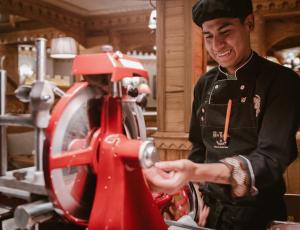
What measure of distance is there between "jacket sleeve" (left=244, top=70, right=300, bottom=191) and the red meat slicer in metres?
0.45

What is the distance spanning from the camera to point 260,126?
5.14 ft

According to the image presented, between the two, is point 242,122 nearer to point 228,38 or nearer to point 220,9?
point 228,38

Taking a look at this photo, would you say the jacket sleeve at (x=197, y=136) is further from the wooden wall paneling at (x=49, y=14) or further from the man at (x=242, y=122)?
the wooden wall paneling at (x=49, y=14)

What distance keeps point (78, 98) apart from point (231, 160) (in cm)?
59

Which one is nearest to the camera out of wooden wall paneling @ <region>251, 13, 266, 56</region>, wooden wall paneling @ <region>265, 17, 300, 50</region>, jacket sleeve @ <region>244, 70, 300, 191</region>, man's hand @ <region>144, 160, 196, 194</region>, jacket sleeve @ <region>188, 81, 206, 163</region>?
man's hand @ <region>144, 160, 196, 194</region>

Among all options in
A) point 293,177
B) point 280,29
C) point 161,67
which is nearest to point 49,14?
point 161,67

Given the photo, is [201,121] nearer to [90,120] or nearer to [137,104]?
[137,104]

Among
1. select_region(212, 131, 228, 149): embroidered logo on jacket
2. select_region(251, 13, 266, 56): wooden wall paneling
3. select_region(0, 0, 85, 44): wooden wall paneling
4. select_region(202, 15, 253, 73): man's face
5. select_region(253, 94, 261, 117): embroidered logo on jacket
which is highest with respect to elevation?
select_region(0, 0, 85, 44): wooden wall paneling

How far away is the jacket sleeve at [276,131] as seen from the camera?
51.7 inches

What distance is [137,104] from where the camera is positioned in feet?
4.18

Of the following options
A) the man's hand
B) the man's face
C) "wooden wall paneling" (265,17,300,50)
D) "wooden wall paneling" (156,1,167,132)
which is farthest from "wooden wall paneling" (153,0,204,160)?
"wooden wall paneling" (265,17,300,50)

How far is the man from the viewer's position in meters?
1.31

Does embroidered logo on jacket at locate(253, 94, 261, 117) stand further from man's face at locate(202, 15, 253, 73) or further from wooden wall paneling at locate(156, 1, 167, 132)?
wooden wall paneling at locate(156, 1, 167, 132)

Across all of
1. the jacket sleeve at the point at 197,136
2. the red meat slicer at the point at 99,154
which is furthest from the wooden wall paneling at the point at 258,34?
the red meat slicer at the point at 99,154
